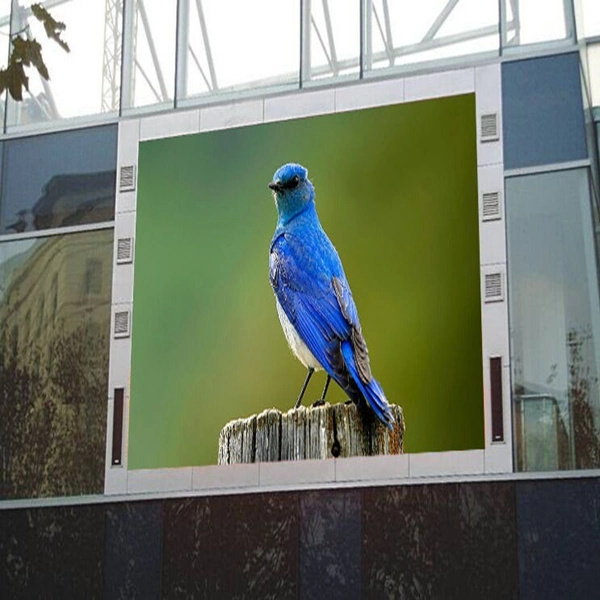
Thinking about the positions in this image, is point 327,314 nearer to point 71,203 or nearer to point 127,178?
point 127,178

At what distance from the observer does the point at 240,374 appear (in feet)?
57.9

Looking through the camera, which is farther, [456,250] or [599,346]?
[456,250]

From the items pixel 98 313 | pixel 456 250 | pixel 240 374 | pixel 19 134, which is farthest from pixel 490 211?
pixel 19 134

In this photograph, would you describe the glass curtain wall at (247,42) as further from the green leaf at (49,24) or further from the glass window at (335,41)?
the green leaf at (49,24)

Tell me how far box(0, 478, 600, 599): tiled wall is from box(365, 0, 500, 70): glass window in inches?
205

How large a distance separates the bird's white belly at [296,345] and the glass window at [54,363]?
94.1 inches

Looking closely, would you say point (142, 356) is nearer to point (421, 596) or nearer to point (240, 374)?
point (240, 374)

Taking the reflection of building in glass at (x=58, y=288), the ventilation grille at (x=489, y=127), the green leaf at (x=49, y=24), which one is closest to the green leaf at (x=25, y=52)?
the green leaf at (x=49, y=24)

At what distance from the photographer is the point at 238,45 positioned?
63.0ft

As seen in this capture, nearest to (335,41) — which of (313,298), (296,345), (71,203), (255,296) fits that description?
(255,296)

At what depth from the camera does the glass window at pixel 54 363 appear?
1811 cm

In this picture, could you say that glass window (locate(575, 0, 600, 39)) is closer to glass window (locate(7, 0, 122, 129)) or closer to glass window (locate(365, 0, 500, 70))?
glass window (locate(365, 0, 500, 70))

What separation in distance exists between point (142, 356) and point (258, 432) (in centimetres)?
220

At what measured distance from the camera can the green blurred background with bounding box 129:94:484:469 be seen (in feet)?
54.8
